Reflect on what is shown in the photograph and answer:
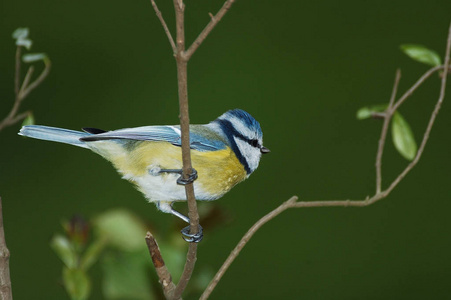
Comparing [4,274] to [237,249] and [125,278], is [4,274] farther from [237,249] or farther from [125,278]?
[237,249]

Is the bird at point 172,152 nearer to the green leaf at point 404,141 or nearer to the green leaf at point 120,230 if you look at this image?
the green leaf at point 120,230

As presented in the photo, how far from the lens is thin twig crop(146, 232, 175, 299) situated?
2.95ft

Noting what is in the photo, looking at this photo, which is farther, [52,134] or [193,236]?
[52,134]

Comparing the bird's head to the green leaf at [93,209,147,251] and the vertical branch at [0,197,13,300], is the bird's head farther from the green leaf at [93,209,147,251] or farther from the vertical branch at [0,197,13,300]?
the vertical branch at [0,197,13,300]

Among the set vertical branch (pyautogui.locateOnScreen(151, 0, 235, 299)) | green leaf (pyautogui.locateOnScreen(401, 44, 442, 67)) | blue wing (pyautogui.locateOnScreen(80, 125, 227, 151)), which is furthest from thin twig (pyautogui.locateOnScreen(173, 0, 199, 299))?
green leaf (pyautogui.locateOnScreen(401, 44, 442, 67))

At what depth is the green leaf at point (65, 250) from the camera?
2.79 ft

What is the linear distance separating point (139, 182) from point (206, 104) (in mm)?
818

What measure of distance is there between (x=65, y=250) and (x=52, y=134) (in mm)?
297

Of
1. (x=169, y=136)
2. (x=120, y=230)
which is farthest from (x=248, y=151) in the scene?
(x=120, y=230)

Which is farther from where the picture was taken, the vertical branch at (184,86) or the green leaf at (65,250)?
the green leaf at (65,250)

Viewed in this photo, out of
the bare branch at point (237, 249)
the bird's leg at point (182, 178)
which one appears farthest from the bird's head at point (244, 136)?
the bare branch at point (237, 249)

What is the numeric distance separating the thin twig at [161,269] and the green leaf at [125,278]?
0.07 feet

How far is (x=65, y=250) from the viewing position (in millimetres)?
851

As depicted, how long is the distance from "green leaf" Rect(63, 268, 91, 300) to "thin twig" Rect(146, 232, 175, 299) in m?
0.11
